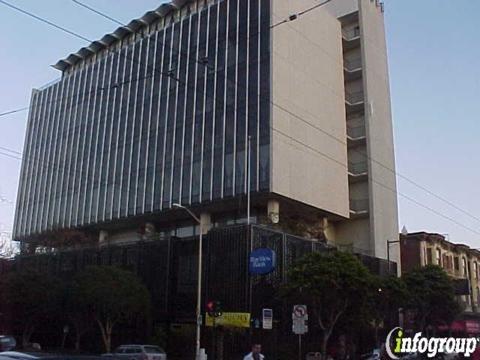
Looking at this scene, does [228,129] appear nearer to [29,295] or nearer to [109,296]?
[109,296]

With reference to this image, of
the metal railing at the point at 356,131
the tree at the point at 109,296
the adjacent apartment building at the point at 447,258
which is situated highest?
the metal railing at the point at 356,131

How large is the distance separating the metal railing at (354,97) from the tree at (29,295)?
106ft

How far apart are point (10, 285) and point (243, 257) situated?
18149 mm

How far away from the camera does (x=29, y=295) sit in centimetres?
4328

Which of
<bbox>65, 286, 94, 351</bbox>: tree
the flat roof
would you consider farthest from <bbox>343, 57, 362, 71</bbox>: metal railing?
<bbox>65, 286, 94, 351</bbox>: tree

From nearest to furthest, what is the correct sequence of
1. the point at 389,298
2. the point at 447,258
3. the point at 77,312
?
1. the point at 389,298
2. the point at 77,312
3. the point at 447,258

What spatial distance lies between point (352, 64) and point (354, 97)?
3751 mm

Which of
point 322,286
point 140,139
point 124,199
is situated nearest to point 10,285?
point 124,199

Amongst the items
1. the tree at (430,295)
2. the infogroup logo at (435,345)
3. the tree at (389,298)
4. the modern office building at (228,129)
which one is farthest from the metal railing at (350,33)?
the infogroup logo at (435,345)

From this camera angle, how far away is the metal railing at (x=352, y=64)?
195 feet

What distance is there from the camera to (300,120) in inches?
1948

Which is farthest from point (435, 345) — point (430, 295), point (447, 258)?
point (447, 258)

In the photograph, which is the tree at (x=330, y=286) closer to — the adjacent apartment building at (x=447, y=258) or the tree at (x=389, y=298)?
the tree at (x=389, y=298)

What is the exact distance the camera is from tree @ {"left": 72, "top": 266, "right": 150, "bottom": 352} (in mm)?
38594
